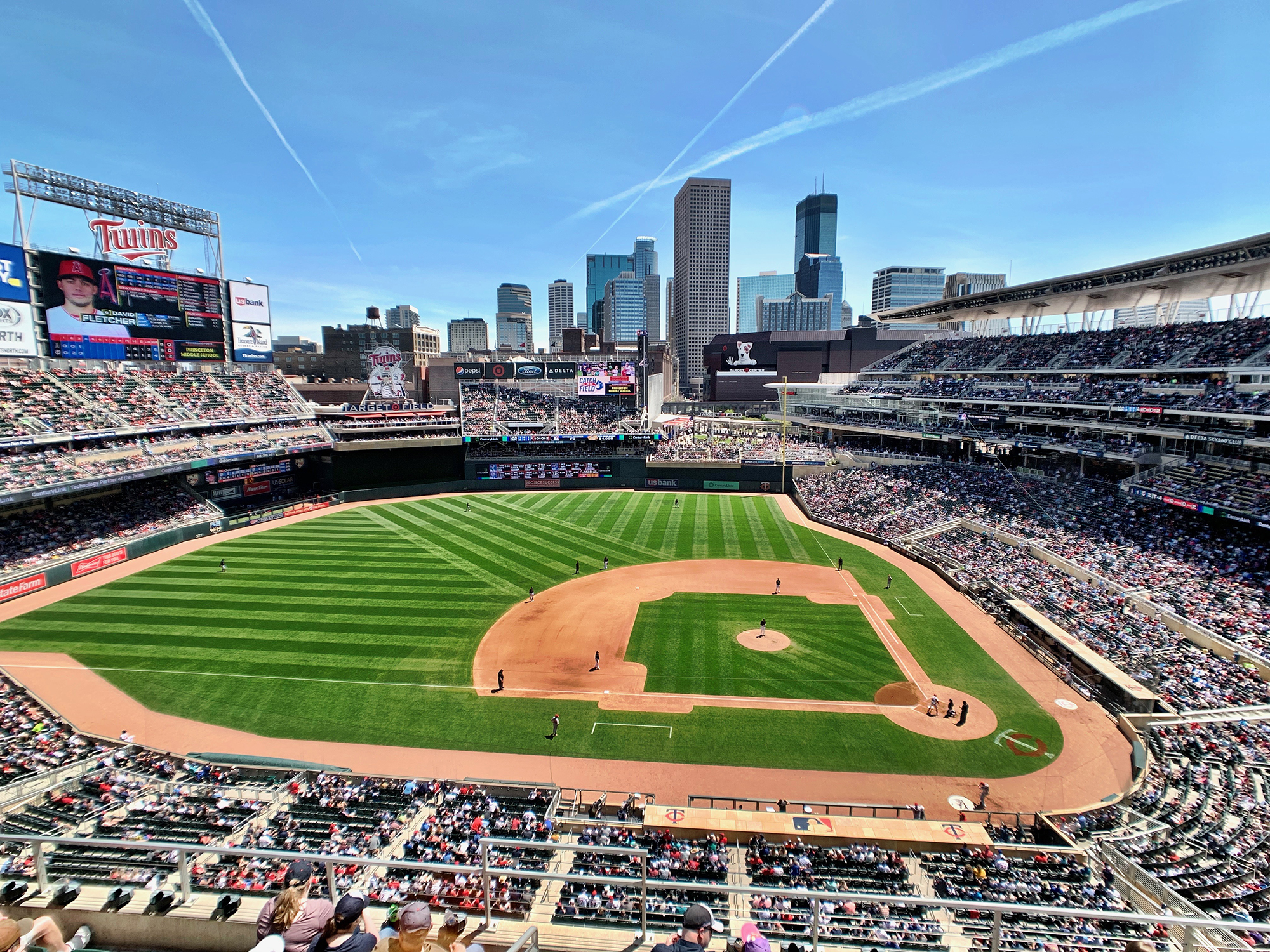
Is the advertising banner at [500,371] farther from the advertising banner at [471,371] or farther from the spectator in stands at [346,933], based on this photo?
the spectator in stands at [346,933]

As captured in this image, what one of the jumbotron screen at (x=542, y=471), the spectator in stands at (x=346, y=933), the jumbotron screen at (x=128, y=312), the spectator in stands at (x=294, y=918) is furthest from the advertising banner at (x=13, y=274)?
the spectator in stands at (x=346, y=933)

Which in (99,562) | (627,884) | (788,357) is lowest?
(99,562)

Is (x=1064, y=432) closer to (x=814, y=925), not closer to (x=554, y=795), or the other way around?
(x=554, y=795)

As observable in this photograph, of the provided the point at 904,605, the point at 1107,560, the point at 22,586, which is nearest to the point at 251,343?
the point at 22,586

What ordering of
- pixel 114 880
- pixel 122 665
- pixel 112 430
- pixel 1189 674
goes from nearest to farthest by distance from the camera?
pixel 114 880 → pixel 1189 674 → pixel 122 665 → pixel 112 430

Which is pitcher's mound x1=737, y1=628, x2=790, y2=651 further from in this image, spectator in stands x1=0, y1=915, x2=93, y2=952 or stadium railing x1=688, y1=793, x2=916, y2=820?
spectator in stands x1=0, y1=915, x2=93, y2=952

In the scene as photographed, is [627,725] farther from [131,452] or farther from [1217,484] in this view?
[131,452]

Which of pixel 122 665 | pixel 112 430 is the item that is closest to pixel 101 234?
pixel 112 430
